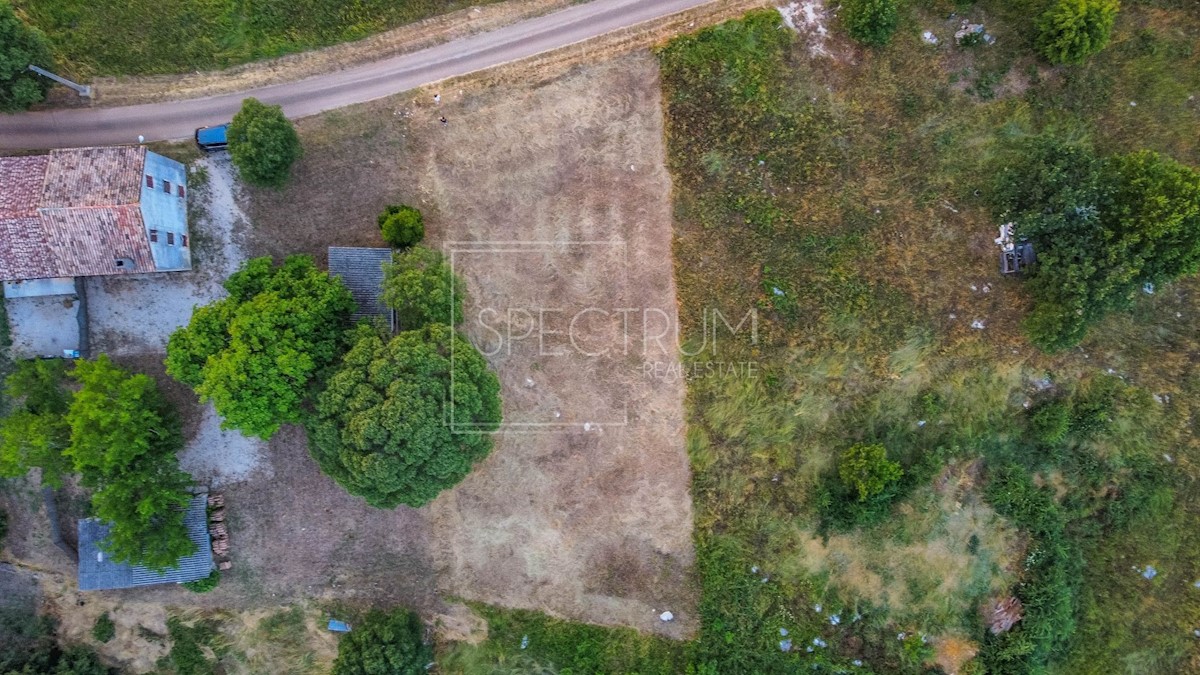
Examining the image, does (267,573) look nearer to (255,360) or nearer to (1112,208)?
(255,360)

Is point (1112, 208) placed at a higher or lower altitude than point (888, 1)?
lower

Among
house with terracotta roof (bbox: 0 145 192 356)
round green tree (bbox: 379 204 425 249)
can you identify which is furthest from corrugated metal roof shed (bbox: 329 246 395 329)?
house with terracotta roof (bbox: 0 145 192 356)

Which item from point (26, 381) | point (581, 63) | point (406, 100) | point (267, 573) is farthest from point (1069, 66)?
point (26, 381)

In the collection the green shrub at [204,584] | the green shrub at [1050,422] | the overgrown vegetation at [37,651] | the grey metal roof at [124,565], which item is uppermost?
the green shrub at [1050,422]

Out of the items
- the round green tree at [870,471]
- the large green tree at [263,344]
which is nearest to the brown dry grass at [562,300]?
the large green tree at [263,344]

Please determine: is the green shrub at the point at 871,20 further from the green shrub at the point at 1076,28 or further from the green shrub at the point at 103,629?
the green shrub at the point at 103,629

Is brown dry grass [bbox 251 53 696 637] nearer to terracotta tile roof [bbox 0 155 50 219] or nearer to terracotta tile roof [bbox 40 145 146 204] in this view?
terracotta tile roof [bbox 40 145 146 204]
